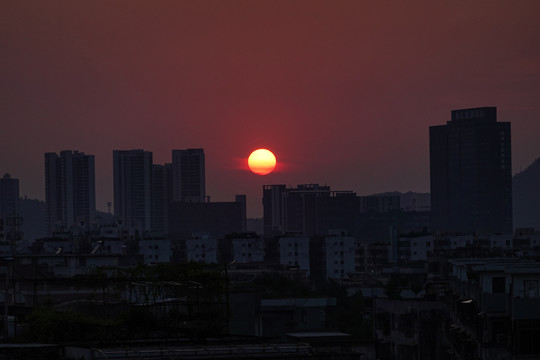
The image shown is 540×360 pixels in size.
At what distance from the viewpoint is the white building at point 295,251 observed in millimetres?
149250

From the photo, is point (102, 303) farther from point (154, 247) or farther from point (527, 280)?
point (154, 247)

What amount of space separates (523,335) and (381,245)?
12360cm

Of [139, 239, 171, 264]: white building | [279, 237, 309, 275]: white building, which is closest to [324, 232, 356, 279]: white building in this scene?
[279, 237, 309, 275]: white building

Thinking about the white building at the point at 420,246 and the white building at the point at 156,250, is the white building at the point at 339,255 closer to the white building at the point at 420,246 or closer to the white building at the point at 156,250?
the white building at the point at 420,246

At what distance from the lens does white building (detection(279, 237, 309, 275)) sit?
490 feet

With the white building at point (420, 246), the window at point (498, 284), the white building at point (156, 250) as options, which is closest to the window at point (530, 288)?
the window at point (498, 284)

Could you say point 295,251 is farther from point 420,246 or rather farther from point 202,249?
point 420,246

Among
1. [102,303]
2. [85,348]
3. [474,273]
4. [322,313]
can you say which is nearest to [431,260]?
[322,313]

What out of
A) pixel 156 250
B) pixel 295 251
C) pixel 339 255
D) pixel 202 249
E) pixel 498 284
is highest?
pixel 498 284

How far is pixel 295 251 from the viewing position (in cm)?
15025

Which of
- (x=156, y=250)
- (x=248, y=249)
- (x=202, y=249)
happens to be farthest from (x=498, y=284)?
(x=202, y=249)

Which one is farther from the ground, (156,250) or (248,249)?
(156,250)

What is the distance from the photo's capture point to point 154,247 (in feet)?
492

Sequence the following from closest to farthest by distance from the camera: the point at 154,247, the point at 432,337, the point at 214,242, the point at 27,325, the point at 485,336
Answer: the point at 27,325 < the point at 485,336 < the point at 432,337 < the point at 154,247 < the point at 214,242
